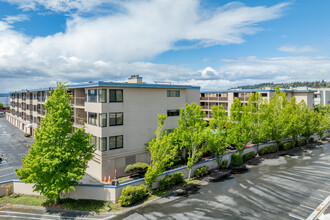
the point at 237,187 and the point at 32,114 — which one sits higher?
the point at 32,114

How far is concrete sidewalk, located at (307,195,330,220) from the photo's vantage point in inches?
763

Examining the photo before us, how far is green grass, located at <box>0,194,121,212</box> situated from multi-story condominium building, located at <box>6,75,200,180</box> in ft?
19.9

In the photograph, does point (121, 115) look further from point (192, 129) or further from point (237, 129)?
point (237, 129)

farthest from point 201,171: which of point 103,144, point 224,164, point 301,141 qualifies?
point 301,141

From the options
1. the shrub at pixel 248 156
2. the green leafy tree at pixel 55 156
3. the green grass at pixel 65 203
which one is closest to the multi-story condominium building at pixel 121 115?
the green leafy tree at pixel 55 156

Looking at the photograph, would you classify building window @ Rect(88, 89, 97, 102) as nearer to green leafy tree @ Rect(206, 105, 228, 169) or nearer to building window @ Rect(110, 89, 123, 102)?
building window @ Rect(110, 89, 123, 102)

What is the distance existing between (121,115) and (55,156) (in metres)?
11.1

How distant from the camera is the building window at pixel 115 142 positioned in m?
29.2

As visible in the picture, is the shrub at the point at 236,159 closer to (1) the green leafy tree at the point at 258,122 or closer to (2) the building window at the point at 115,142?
(1) the green leafy tree at the point at 258,122

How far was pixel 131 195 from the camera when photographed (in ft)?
71.4

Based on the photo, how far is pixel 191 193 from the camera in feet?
81.7

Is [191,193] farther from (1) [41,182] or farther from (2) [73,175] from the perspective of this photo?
(1) [41,182]

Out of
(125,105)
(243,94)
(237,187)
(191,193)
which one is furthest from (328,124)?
(125,105)

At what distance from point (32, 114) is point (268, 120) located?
60538 mm
